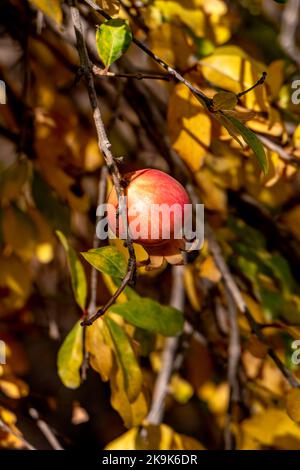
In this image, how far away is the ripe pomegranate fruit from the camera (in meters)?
0.71

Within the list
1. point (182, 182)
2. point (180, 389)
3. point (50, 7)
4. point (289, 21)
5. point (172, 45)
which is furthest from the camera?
point (289, 21)

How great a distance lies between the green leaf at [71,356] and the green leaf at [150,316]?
0.22ft

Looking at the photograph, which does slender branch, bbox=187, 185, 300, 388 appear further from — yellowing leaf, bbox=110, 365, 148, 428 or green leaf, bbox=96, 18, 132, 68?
green leaf, bbox=96, 18, 132, 68

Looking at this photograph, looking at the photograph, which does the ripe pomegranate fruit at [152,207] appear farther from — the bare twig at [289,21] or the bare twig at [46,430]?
the bare twig at [289,21]

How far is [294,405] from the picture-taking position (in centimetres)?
84

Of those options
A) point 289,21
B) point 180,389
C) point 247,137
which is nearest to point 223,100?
point 247,137

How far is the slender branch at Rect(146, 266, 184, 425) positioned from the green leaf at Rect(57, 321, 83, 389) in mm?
163

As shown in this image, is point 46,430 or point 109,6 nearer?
point 109,6

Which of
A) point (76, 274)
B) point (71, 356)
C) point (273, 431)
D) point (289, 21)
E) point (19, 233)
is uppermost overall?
point (289, 21)

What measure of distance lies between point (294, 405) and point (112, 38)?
0.45 m

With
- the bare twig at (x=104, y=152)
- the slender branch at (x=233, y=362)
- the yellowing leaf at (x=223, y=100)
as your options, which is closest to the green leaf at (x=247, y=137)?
the yellowing leaf at (x=223, y=100)

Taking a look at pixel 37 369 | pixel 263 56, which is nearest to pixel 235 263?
pixel 263 56
